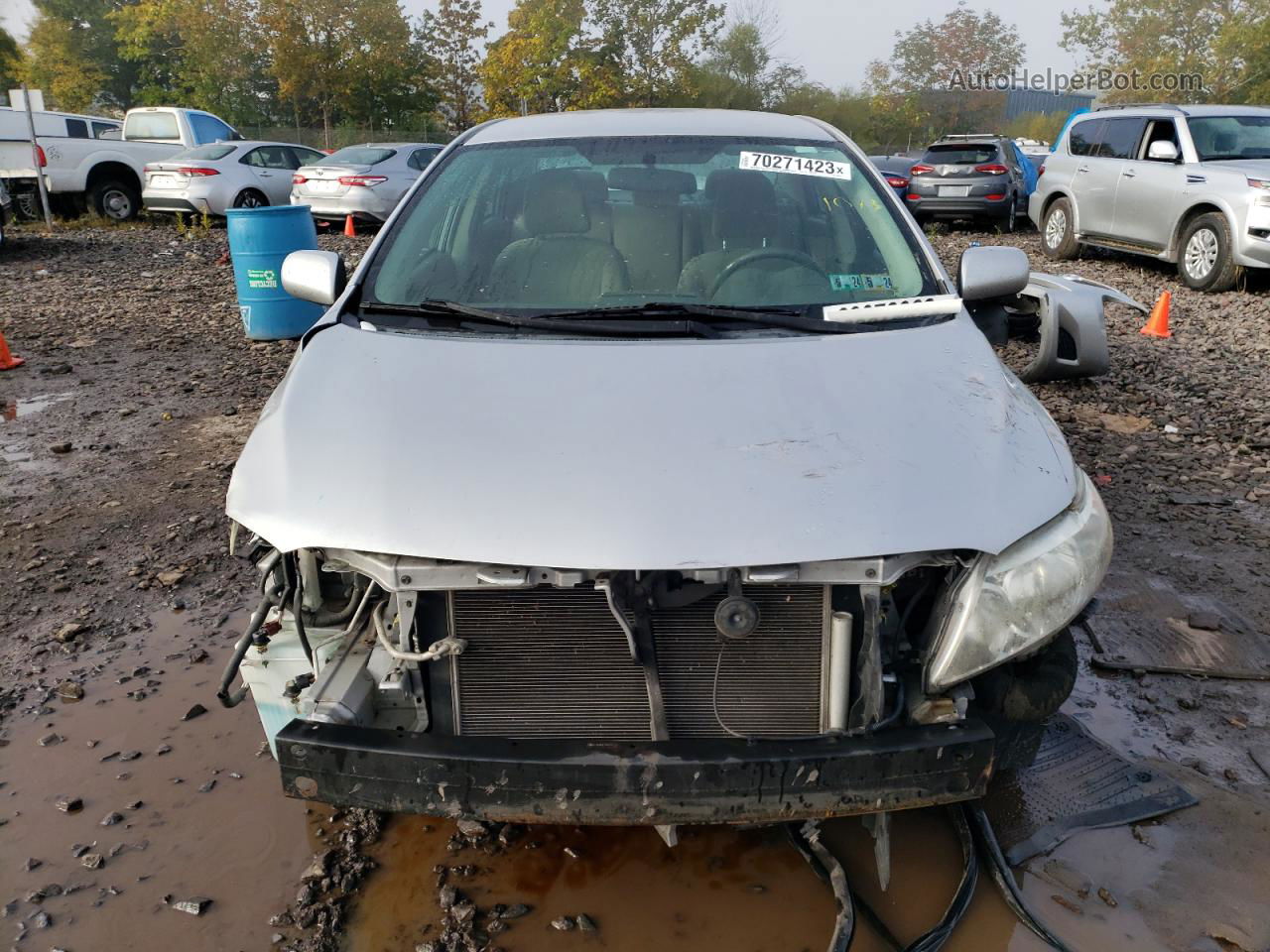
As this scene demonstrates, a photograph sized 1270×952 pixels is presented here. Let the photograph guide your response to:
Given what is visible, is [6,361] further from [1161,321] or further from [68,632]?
[1161,321]

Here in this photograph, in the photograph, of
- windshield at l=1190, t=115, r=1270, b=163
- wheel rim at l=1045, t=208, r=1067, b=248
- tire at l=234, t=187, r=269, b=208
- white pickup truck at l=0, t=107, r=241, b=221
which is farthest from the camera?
tire at l=234, t=187, r=269, b=208

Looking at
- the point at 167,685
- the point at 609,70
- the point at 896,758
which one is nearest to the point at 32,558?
the point at 167,685

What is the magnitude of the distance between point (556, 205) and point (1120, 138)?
10000mm

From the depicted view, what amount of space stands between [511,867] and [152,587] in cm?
221

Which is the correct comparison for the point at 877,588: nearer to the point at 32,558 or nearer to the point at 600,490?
the point at 600,490

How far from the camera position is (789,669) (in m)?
2.23

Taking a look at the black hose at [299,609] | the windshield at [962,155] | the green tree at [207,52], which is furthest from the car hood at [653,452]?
the green tree at [207,52]

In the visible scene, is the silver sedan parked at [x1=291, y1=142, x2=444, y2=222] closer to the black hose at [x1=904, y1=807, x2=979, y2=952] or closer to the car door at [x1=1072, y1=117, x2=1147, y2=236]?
the car door at [x1=1072, y1=117, x2=1147, y2=236]

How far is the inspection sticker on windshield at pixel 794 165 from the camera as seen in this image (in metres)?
3.49

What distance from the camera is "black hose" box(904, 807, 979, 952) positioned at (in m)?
2.23

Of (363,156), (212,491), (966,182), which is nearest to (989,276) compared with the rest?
(212,491)

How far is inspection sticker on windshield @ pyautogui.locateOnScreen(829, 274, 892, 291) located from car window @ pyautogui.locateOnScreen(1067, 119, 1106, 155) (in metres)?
10.2

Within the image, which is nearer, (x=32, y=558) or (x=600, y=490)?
(x=600, y=490)

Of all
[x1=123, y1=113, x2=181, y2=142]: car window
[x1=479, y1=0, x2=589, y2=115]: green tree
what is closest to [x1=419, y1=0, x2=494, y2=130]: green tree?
[x1=479, y1=0, x2=589, y2=115]: green tree
